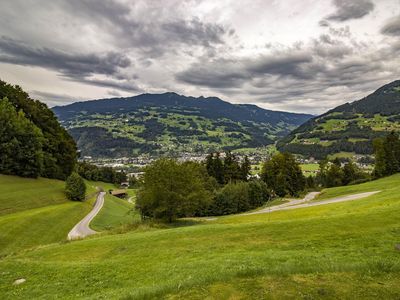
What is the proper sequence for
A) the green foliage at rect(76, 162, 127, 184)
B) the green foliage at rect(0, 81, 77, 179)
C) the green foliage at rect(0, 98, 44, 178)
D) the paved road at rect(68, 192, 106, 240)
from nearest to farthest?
the paved road at rect(68, 192, 106, 240)
the green foliage at rect(0, 98, 44, 178)
the green foliage at rect(0, 81, 77, 179)
the green foliage at rect(76, 162, 127, 184)

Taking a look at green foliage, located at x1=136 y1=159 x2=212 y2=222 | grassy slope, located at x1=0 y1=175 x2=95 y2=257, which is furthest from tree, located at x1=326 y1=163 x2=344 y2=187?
grassy slope, located at x1=0 y1=175 x2=95 y2=257

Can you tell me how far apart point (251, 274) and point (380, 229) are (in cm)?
1233

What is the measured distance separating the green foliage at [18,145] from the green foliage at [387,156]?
96713 millimetres

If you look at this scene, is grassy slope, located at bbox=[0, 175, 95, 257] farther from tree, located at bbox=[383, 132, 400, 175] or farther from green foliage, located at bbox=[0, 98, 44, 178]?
tree, located at bbox=[383, 132, 400, 175]

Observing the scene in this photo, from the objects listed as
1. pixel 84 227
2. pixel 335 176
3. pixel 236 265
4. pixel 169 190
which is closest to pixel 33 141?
pixel 84 227

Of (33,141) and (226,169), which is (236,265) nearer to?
(33,141)

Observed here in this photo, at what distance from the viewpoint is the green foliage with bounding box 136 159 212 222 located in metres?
47.7

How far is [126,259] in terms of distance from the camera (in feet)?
67.3

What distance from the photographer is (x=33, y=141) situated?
76750 millimetres

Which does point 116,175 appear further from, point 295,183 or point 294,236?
point 294,236

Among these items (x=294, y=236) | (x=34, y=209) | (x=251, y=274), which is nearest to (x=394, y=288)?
(x=251, y=274)

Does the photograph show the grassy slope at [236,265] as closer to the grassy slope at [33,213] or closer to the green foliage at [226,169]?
the grassy slope at [33,213]

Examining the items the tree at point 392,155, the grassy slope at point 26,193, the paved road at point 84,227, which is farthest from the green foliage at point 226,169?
the grassy slope at point 26,193

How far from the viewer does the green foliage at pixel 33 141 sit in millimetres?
73312
